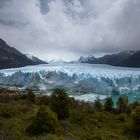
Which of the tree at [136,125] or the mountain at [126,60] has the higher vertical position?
the mountain at [126,60]

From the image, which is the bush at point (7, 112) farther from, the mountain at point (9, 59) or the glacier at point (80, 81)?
the mountain at point (9, 59)

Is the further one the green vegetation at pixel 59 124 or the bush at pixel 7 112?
the bush at pixel 7 112

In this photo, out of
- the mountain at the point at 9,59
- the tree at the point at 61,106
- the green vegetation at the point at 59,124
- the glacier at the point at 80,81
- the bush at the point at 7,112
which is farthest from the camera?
the mountain at the point at 9,59

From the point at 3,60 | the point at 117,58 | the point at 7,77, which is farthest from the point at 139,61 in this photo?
the point at 7,77

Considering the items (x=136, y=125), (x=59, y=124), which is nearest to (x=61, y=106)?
(x=59, y=124)

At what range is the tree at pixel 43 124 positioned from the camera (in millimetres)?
12609

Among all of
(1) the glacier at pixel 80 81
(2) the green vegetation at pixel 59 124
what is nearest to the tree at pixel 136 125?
(2) the green vegetation at pixel 59 124

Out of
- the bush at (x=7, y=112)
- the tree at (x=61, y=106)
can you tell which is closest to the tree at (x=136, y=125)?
the tree at (x=61, y=106)

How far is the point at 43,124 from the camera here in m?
12.8

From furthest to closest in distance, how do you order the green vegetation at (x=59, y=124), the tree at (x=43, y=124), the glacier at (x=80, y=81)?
the glacier at (x=80, y=81), the tree at (x=43, y=124), the green vegetation at (x=59, y=124)

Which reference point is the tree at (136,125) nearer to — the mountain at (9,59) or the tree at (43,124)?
the tree at (43,124)

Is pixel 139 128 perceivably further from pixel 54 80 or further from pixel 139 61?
pixel 139 61

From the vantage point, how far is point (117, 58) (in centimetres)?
13238

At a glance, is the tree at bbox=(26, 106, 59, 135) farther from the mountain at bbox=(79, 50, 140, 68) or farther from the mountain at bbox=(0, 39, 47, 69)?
the mountain at bbox=(79, 50, 140, 68)
